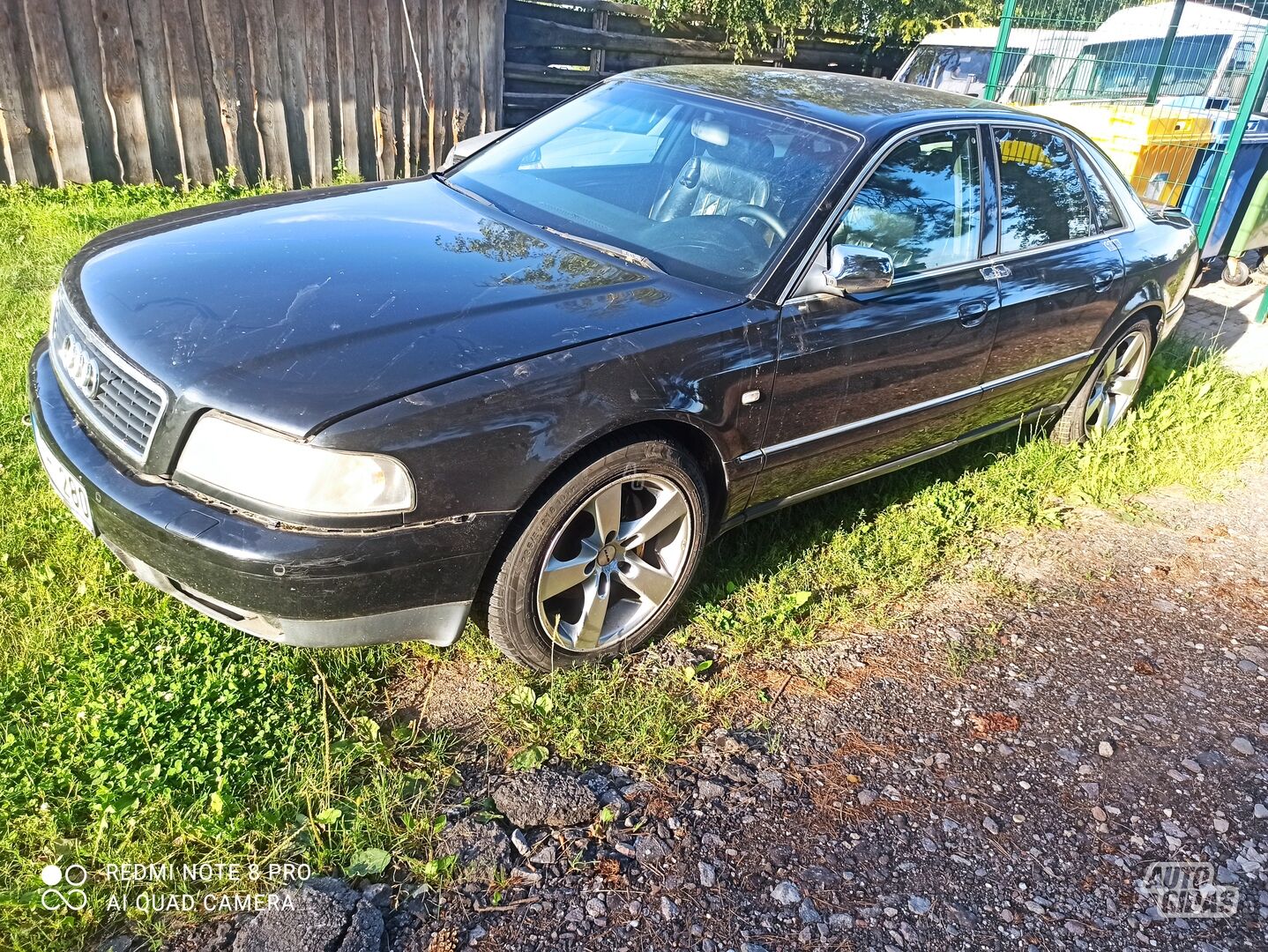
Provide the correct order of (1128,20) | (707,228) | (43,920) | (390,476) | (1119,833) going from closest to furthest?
(43,920) < (390,476) < (1119,833) < (707,228) < (1128,20)

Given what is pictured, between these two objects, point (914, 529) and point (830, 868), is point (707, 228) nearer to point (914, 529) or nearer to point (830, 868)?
point (914, 529)

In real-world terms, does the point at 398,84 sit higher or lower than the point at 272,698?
higher

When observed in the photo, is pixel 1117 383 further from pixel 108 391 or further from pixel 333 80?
pixel 333 80

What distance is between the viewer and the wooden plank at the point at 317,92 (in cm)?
711

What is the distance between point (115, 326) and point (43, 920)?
1.49m

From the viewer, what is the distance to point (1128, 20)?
884 cm

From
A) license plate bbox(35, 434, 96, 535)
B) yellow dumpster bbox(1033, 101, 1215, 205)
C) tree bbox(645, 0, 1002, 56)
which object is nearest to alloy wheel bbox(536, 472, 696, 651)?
license plate bbox(35, 434, 96, 535)

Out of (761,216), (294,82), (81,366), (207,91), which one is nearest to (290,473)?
(81,366)

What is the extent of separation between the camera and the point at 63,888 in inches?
82.9

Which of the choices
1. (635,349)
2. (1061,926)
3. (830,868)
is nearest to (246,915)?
(830,868)

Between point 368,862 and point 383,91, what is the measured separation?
6929 mm

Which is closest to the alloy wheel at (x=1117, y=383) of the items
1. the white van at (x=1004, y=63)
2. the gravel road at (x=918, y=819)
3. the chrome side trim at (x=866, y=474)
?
the chrome side trim at (x=866, y=474)

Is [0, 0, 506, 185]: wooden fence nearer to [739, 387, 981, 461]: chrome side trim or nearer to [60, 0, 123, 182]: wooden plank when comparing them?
[60, 0, 123, 182]: wooden plank

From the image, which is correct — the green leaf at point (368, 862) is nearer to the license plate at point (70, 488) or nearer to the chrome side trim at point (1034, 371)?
the license plate at point (70, 488)
